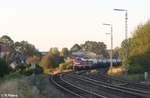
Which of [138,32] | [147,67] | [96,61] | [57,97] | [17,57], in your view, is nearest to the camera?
[57,97]

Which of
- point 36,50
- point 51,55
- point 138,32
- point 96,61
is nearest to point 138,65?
point 138,32

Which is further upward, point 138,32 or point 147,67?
point 138,32

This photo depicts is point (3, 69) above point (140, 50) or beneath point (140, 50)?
beneath

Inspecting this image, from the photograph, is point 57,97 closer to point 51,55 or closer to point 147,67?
point 147,67

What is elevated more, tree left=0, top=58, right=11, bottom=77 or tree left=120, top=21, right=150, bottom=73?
tree left=120, top=21, right=150, bottom=73

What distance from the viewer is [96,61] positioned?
12100 cm

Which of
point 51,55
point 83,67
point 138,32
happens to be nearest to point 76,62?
point 83,67

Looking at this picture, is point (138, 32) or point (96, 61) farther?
point (96, 61)

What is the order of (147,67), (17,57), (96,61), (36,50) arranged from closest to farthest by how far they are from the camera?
(147,67)
(96,61)
(17,57)
(36,50)

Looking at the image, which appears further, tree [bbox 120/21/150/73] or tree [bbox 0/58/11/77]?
tree [bbox 120/21/150/73]

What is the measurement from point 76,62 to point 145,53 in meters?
42.2

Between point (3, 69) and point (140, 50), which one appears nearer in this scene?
point (3, 69)

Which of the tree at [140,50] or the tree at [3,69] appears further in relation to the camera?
the tree at [140,50]

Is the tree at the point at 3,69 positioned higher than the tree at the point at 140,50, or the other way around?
the tree at the point at 140,50
